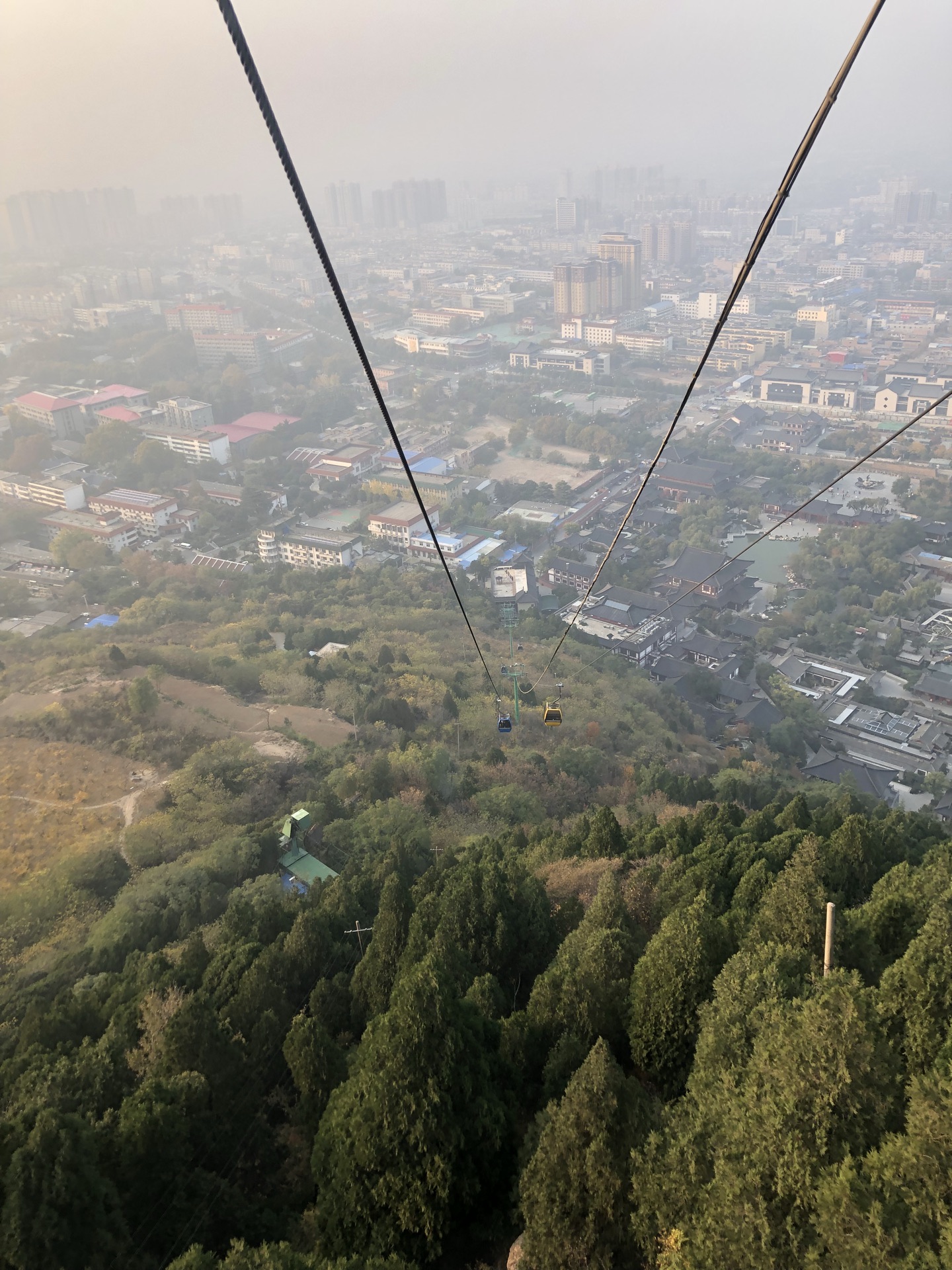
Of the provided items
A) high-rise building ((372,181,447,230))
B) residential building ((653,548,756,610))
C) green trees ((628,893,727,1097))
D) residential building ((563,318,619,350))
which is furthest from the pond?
high-rise building ((372,181,447,230))

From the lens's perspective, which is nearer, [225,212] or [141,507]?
[141,507]

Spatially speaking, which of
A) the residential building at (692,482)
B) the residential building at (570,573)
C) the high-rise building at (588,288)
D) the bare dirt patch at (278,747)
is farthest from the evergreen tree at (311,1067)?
the high-rise building at (588,288)

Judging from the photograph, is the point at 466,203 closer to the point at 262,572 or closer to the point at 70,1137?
the point at 262,572

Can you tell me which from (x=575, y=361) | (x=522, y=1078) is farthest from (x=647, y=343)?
(x=522, y=1078)

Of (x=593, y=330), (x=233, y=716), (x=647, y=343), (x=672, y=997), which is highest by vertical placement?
(x=672, y=997)

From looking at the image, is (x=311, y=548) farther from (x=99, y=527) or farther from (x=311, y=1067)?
(x=311, y=1067)

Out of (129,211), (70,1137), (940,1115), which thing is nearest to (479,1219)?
(70,1137)

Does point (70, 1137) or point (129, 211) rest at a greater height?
point (129, 211)

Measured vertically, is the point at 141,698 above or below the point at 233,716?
above
